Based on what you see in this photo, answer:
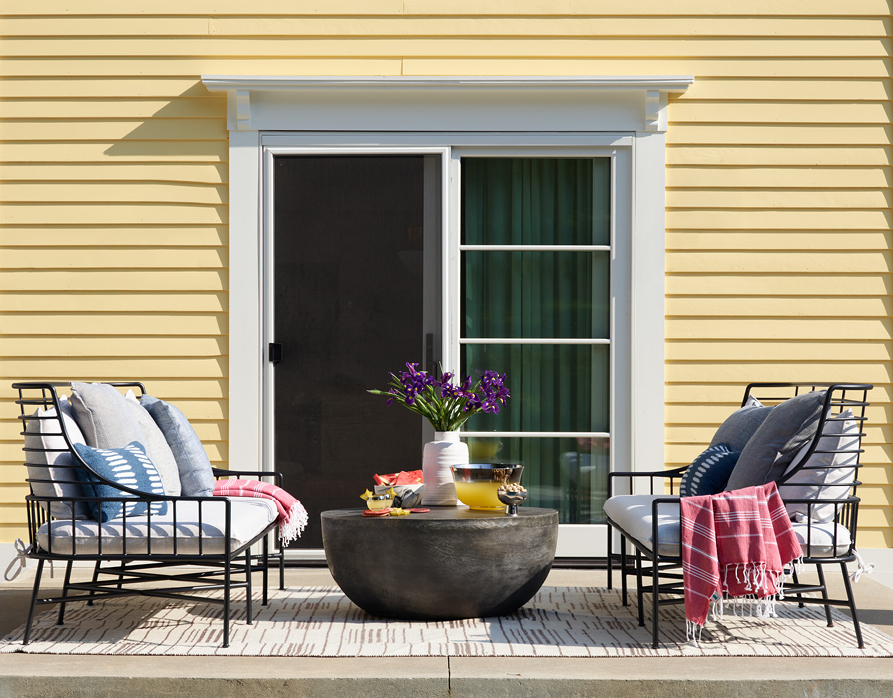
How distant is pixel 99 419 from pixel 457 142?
2.24 metres

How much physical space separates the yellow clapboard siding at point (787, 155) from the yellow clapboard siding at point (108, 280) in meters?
2.49

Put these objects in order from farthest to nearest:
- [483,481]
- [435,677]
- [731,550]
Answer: [483,481]
[731,550]
[435,677]

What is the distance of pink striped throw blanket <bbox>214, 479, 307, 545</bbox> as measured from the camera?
3.59m

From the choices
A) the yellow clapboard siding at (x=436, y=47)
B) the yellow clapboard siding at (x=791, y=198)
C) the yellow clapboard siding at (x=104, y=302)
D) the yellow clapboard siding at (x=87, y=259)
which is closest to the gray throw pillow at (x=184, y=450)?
the yellow clapboard siding at (x=104, y=302)

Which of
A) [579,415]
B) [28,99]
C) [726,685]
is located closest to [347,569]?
[726,685]

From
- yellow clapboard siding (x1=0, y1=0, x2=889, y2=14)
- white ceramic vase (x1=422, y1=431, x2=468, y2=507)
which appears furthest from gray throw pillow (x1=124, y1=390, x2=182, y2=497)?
yellow clapboard siding (x1=0, y1=0, x2=889, y2=14)

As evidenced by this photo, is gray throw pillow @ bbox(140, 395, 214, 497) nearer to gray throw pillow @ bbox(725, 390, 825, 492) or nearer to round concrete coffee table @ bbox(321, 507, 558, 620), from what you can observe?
round concrete coffee table @ bbox(321, 507, 558, 620)

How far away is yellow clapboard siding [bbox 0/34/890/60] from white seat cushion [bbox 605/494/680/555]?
2.30 metres

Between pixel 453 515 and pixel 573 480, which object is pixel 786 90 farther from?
pixel 453 515

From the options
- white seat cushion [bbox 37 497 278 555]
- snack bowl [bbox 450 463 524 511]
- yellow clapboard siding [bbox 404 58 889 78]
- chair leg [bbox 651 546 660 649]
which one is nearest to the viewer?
chair leg [bbox 651 546 660 649]

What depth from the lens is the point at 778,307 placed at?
175 inches

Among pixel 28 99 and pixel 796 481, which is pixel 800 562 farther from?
pixel 28 99

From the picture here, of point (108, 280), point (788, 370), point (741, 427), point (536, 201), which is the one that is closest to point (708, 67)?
point (536, 201)

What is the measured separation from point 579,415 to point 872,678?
2.10m
